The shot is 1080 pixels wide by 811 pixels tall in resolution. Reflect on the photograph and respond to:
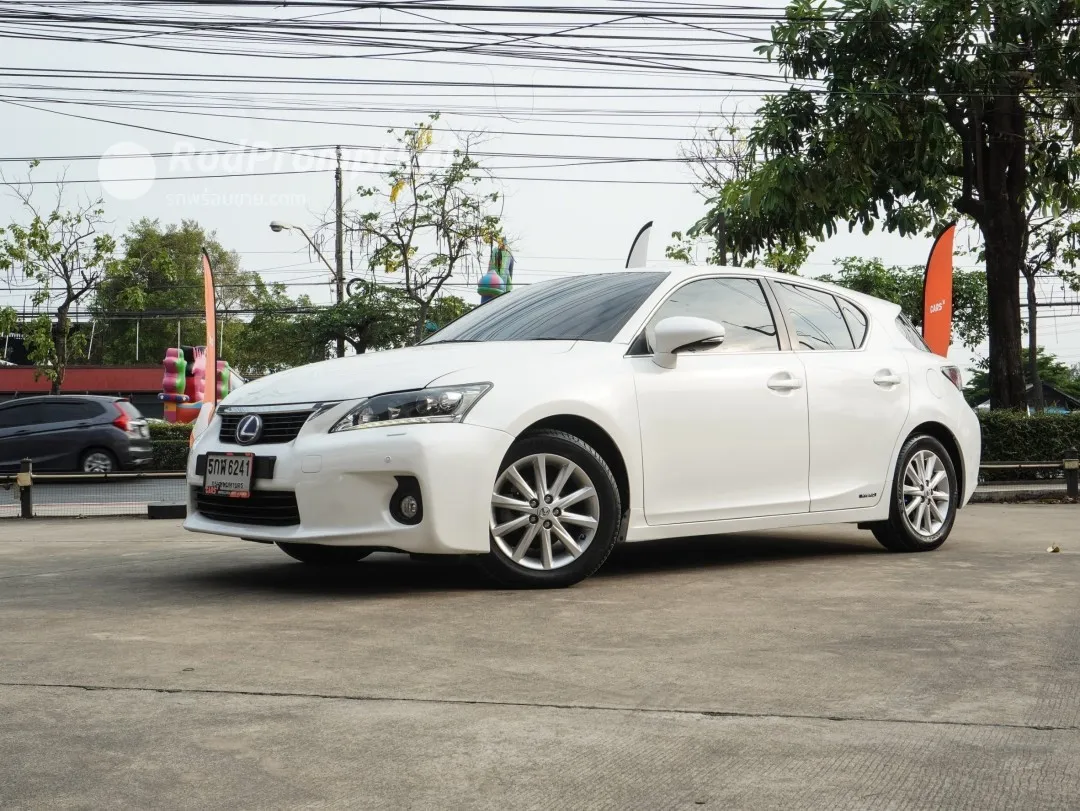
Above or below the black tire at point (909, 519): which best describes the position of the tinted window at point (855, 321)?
above

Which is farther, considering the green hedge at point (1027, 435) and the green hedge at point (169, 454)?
the green hedge at point (169, 454)

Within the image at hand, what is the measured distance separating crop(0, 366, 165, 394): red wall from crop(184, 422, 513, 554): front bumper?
56.4 metres

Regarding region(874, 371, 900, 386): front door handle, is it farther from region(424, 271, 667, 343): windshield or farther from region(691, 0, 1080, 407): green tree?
region(691, 0, 1080, 407): green tree

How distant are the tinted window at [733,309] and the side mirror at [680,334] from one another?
11.8 inches

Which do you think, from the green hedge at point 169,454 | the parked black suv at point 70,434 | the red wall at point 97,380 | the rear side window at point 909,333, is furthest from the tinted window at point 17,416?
the red wall at point 97,380

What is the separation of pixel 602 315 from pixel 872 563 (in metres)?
2.02

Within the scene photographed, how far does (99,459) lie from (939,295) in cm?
1384

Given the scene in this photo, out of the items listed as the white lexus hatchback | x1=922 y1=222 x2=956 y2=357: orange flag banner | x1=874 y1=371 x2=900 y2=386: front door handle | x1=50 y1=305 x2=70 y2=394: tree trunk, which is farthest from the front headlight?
x1=50 y1=305 x2=70 y2=394: tree trunk

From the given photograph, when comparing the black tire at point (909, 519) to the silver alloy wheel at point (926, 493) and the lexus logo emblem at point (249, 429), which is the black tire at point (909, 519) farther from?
the lexus logo emblem at point (249, 429)

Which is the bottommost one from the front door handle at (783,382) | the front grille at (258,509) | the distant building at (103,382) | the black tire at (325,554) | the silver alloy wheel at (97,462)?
the black tire at (325,554)

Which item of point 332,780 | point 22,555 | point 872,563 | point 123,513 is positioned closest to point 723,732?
point 332,780

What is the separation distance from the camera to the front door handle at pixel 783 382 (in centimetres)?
670

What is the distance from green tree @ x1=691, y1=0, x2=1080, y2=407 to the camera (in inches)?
682

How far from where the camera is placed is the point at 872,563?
7016 millimetres
